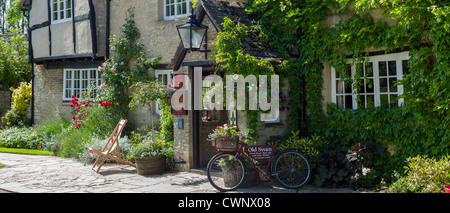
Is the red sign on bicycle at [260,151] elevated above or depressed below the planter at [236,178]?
above

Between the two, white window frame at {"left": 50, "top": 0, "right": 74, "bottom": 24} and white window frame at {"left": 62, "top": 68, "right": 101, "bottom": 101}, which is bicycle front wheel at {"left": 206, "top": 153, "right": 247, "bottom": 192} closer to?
white window frame at {"left": 62, "top": 68, "right": 101, "bottom": 101}

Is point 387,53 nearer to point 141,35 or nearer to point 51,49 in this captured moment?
point 141,35

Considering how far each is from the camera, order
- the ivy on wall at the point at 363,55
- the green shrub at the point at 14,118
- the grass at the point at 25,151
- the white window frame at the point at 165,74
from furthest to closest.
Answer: the green shrub at the point at 14,118
the grass at the point at 25,151
the white window frame at the point at 165,74
the ivy on wall at the point at 363,55

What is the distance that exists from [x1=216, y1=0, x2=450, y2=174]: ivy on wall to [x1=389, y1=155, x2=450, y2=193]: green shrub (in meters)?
0.83

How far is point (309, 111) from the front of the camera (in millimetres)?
8938

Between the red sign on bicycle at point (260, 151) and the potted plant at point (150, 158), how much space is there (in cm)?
242

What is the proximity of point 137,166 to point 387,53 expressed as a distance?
552 centimetres

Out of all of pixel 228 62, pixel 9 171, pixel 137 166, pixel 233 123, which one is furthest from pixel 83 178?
pixel 228 62

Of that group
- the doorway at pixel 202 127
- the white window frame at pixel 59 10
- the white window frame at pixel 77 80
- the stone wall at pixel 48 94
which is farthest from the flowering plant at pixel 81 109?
the doorway at pixel 202 127

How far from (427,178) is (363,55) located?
297 cm

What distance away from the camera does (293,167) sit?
24.5 ft

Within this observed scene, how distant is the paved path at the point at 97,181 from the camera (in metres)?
7.37

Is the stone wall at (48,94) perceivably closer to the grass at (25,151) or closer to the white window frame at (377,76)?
the grass at (25,151)

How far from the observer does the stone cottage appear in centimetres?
884
